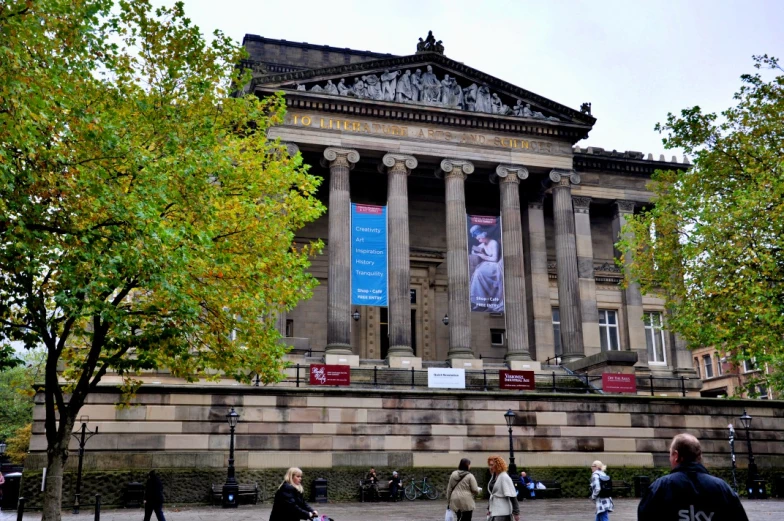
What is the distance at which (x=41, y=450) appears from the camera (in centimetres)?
2525

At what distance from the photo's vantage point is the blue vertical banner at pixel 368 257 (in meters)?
35.5

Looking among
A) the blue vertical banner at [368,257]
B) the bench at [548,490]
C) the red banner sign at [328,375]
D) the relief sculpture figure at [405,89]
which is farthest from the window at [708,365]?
the red banner sign at [328,375]

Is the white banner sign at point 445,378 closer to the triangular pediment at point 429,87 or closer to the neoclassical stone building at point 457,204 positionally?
the neoclassical stone building at point 457,204

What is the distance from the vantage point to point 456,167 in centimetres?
4050

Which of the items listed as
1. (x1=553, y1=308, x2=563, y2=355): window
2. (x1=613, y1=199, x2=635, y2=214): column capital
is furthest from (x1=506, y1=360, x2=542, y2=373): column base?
(x1=613, y1=199, x2=635, y2=214): column capital

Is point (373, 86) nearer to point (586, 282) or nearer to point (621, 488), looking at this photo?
point (586, 282)

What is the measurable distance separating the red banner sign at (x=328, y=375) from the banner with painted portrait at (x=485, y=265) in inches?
371

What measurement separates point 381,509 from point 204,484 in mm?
6612

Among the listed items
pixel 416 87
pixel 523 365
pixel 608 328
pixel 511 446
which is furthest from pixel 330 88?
pixel 608 328

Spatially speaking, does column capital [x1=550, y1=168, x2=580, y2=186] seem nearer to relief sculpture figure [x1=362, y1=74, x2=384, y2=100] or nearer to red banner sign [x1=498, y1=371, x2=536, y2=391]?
relief sculpture figure [x1=362, y1=74, x2=384, y2=100]

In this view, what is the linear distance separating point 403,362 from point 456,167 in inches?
445

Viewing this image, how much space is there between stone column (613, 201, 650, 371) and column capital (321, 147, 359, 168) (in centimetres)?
1605

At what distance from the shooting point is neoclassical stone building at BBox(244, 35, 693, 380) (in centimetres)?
3816

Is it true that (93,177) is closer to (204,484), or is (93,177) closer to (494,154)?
(204,484)
